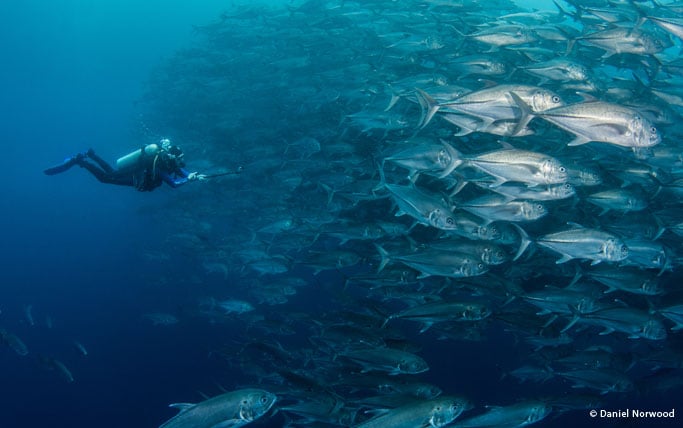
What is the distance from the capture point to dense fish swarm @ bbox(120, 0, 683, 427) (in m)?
4.69

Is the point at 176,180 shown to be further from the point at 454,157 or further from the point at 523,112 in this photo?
the point at 523,112

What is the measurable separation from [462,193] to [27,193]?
119 feet

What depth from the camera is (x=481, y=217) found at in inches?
214

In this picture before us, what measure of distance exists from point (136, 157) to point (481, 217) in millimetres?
6254

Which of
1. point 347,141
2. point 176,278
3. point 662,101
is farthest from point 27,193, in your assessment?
point 662,101

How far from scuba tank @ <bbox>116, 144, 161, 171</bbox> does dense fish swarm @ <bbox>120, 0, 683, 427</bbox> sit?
3101 mm

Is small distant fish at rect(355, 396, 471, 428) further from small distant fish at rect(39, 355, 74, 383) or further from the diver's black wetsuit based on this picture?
small distant fish at rect(39, 355, 74, 383)

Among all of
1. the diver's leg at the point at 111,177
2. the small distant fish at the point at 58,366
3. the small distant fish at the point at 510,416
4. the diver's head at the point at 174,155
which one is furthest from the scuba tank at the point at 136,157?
the small distant fish at the point at 510,416

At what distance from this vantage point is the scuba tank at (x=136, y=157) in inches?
295

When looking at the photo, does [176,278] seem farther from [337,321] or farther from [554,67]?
[554,67]

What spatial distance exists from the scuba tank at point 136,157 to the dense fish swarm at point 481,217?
3101 mm

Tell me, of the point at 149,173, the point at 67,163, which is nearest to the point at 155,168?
the point at 149,173

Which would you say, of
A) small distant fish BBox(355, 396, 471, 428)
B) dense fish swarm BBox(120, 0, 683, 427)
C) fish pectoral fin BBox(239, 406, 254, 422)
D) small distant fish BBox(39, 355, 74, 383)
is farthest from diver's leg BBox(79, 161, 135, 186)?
small distant fish BBox(355, 396, 471, 428)

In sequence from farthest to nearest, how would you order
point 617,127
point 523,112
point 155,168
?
1. point 155,168
2. point 523,112
3. point 617,127
